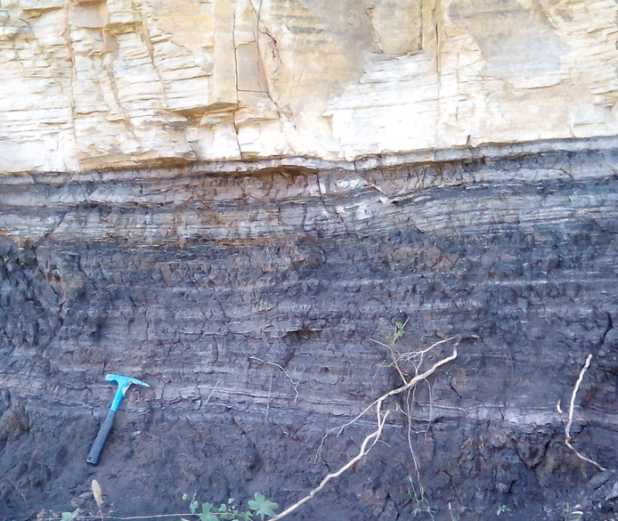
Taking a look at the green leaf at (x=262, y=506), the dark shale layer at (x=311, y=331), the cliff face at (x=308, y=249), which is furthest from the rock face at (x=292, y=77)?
the green leaf at (x=262, y=506)

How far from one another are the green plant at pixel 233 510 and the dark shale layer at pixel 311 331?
0.08m

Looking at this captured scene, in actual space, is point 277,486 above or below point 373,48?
below

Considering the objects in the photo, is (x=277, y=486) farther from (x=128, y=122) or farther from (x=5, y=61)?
(x=5, y=61)

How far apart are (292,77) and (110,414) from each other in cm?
223

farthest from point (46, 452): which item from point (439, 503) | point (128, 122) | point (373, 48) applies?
point (373, 48)

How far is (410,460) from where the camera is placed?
343 cm

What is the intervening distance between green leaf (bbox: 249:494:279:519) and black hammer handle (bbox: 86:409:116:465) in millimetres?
1036

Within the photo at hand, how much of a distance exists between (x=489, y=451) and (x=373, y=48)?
89.1 inches

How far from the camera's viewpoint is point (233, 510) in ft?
11.3

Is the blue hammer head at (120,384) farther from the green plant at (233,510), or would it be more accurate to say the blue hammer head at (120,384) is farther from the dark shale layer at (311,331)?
the green plant at (233,510)

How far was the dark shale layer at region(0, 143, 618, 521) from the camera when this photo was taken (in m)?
3.31

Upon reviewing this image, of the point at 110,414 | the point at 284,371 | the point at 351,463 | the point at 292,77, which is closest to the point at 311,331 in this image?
the point at 284,371

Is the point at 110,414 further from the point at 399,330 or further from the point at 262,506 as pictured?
the point at 399,330

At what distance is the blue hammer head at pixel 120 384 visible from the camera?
12.9 ft
